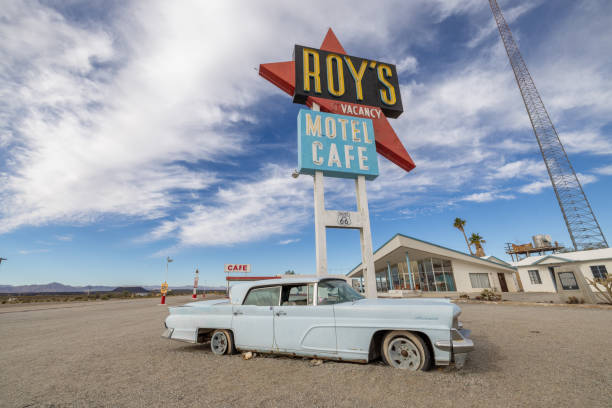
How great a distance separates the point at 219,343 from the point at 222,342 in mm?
64

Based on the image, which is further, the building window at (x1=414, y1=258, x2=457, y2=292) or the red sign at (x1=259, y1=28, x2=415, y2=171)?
the building window at (x1=414, y1=258, x2=457, y2=292)

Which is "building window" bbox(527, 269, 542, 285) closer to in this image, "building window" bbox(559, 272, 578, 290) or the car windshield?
"building window" bbox(559, 272, 578, 290)

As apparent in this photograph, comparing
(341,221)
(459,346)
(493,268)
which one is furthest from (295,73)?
(493,268)

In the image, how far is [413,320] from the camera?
3641mm

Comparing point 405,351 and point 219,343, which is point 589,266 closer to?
point 405,351

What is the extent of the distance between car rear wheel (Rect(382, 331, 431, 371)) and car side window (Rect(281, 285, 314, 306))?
1.39 meters

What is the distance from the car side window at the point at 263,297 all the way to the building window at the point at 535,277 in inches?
1108

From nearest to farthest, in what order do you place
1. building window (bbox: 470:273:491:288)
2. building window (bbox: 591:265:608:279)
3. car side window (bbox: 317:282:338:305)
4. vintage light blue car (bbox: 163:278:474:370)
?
vintage light blue car (bbox: 163:278:474:370) < car side window (bbox: 317:282:338:305) < building window (bbox: 591:265:608:279) < building window (bbox: 470:273:491:288)

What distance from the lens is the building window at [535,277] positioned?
2236 cm

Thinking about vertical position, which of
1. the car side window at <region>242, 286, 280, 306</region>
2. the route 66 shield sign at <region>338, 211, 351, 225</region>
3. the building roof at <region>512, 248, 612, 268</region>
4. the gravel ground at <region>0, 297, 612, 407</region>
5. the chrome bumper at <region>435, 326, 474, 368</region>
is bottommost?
the gravel ground at <region>0, 297, 612, 407</region>

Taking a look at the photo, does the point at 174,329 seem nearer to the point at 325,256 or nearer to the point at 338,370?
the point at 338,370

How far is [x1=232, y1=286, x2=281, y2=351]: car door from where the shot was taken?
4531 mm

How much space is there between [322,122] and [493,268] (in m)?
25.3

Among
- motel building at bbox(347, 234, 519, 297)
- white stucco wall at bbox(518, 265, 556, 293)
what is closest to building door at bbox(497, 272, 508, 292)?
motel building at bbox(347, 234, 519, 297)
